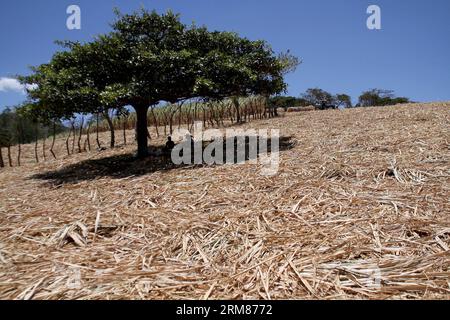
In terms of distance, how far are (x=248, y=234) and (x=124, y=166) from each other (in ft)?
18.2

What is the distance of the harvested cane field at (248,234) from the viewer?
2.28 meters

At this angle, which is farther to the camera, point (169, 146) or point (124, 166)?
point (169, 146)

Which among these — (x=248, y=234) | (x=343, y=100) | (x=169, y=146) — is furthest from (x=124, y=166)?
(x=343, y=100)

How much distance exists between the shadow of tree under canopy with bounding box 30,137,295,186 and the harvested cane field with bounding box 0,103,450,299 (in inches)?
41.6

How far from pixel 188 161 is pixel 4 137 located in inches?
357

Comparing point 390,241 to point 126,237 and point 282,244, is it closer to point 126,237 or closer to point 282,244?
point 282,244

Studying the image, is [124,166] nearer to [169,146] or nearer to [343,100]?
[169,146]

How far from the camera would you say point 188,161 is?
7293 millimetres

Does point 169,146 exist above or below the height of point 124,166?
above

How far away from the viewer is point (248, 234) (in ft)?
9.98

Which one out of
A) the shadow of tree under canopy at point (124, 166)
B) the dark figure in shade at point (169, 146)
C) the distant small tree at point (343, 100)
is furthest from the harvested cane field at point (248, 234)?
the distant small tree at point (343, 100)

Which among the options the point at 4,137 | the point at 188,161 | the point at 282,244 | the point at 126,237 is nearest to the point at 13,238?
the point at 126,237

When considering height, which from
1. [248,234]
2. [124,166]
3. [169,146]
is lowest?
[248,234]

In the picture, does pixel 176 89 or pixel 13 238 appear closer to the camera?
pixel 13 238
